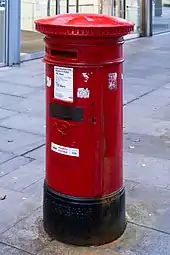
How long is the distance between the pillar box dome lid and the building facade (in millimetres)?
7637

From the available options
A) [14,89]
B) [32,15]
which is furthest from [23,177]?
[32,15]

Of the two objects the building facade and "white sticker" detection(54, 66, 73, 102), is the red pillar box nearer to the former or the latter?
"white sticker" detection(54, 66, 73, 102)

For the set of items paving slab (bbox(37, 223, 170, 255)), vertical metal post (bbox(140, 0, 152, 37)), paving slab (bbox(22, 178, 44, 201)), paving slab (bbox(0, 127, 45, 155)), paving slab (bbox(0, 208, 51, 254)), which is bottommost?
paving slab (bbox(37, 223, 170, 255))

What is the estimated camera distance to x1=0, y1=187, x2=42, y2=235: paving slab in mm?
4020

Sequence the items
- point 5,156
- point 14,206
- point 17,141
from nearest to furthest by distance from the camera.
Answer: point 14,206
point 5,156
point 17,141

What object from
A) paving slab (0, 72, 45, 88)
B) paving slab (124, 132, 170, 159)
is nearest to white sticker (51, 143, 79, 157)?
paving slab (124, 132, 170, 159)

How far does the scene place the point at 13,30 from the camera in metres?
10.9

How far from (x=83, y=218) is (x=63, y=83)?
3.12 ft

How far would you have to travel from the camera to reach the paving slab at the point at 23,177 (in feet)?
15.5

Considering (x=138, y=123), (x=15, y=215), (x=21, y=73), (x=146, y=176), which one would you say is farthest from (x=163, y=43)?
(x=15, y=215)

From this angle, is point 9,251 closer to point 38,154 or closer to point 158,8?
point 38,154

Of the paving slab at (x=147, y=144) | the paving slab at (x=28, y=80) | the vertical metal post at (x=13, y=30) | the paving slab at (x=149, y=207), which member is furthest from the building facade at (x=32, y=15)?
the paving slab at (x=149, y=207)

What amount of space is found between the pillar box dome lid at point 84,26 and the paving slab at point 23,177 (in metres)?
1.78

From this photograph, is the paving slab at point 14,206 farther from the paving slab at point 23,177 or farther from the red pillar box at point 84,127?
the red pillar box at point 84,127
